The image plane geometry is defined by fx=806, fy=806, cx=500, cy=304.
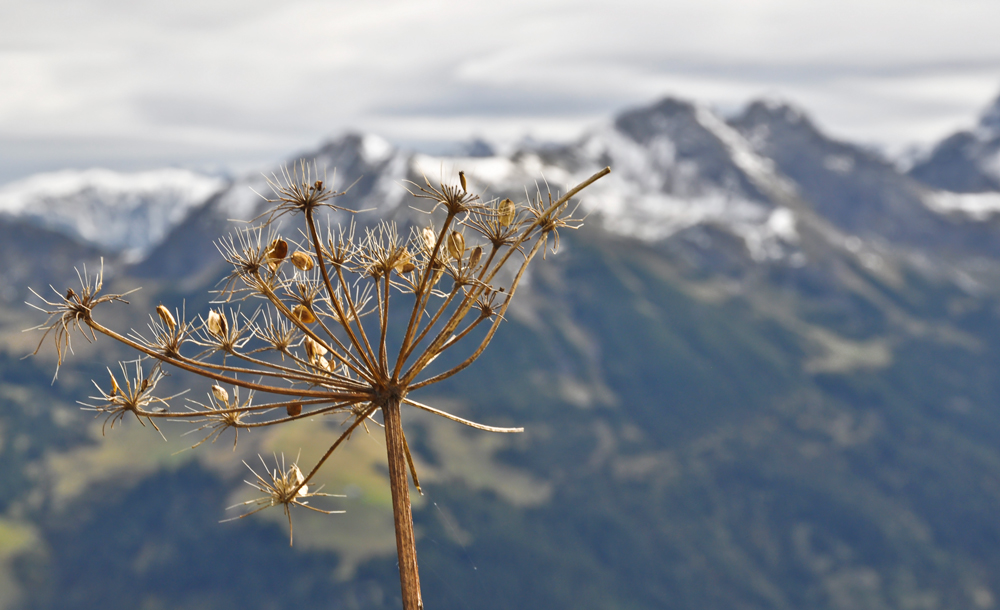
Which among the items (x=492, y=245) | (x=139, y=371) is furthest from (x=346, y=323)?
(x=139, y=371)

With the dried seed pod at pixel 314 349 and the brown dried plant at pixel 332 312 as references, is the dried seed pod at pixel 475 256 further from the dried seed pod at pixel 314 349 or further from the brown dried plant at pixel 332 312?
the dried seed pod at pixel 314 349

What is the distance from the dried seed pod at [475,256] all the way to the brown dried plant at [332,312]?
0.01 metres

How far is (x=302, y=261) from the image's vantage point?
17.7ft

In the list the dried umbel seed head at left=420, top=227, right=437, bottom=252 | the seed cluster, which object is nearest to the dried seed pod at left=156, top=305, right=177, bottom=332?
the seed cluster

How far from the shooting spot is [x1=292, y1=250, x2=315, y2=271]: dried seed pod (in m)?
5.36

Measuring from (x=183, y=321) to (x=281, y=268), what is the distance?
729mm

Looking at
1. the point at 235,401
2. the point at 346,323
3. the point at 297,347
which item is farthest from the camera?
the point at 297,347

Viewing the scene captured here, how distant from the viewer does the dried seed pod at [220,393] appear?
5637mm

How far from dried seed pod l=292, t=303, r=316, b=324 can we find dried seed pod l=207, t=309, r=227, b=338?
49cm

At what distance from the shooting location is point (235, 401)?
5945mm

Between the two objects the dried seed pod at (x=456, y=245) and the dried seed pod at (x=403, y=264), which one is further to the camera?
the dried seed pod at (x=403, y=264)

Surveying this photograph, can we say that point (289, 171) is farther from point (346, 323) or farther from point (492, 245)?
point (492, 245)

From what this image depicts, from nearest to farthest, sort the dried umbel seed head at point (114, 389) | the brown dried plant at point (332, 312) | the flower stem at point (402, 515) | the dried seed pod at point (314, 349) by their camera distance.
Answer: the flower stem at point (402, 515), the brown dried plant at point (332, 312), the dried umbel seed head at point (114, 389), the dried seed pod at point (314, 349)

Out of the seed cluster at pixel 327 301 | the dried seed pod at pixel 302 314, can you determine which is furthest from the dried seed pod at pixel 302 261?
the dried seed pod at pixel 302 314
